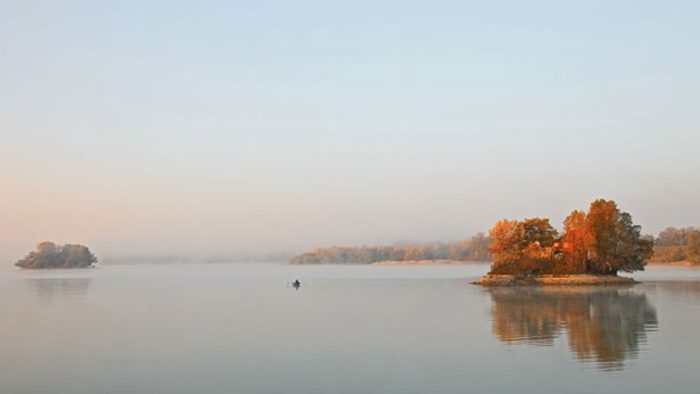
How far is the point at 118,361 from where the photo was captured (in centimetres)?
3288

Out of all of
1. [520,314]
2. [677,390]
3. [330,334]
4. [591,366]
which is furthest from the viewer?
[520,314]

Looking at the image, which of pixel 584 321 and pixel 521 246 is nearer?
pixel 584 321

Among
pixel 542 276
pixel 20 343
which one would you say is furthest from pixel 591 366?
pixel 542 276

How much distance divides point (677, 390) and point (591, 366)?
484cm

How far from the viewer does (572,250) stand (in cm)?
9650

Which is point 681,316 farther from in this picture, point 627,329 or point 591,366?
point 591,366

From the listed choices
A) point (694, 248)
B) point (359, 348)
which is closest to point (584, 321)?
point (359, 348)

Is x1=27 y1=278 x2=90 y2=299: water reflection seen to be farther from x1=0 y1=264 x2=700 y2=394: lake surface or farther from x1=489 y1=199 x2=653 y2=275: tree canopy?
x1=489 y1=199 x2=653 y2=275: tree canopy

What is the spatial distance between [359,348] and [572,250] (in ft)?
219

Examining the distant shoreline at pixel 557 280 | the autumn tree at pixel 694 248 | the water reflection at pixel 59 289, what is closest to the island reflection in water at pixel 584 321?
the distant shoreline at pixel 557 280

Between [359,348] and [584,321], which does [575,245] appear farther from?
[359,348]

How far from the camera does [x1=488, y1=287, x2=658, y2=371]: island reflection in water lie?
34312mm

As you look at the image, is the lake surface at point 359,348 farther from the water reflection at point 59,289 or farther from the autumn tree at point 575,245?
the autumn tree at point 575,245

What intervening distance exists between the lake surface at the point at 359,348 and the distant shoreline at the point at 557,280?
2956 cm
